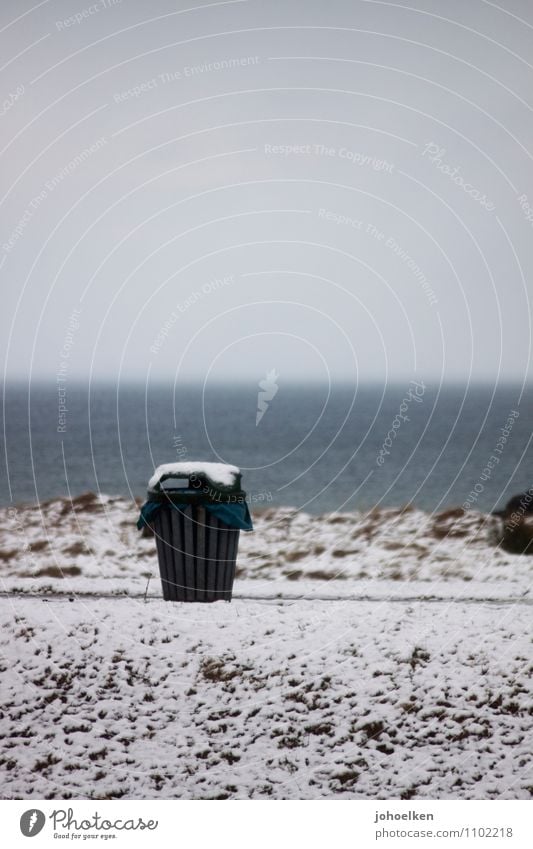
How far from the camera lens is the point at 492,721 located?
403 cm

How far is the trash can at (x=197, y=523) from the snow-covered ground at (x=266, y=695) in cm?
19

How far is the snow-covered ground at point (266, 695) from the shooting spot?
382cm

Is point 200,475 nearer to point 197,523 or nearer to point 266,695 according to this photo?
point 197,523

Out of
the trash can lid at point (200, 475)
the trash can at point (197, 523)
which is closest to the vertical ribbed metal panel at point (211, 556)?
the trash can at point (197, 523)

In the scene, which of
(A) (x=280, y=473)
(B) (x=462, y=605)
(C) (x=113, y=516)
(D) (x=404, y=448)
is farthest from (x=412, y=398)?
(B) (x=462, y=605)

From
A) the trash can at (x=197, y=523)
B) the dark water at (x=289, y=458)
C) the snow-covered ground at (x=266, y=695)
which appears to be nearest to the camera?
the snow-covered ground at (x=266, y=695)

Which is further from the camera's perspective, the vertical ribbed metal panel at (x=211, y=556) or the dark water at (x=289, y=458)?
the dark water at (x=289, y=458)

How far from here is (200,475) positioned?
5.12m

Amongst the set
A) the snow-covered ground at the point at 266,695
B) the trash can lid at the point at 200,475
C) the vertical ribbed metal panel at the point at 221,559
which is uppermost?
the trash can lid at the point at 200,475

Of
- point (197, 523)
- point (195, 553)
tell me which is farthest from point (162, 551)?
point (197, 523)

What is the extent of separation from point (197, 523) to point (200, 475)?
1.08 feet

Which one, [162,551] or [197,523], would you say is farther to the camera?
[162,551]

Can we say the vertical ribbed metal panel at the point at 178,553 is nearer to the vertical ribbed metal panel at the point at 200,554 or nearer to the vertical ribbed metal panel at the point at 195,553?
the vertical ribbed metal panel at the point at 195,553
